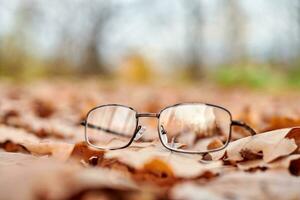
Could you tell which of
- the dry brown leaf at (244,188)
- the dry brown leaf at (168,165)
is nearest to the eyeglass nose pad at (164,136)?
the dry brown leaf at (168,165)

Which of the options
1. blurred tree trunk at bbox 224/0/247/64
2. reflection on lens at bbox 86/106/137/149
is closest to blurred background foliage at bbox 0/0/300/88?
blurred tree trunk at bbox 224/0/247/64

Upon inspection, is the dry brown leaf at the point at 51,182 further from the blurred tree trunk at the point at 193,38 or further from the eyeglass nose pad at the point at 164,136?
the blurred tree trunk at the point at 193,38

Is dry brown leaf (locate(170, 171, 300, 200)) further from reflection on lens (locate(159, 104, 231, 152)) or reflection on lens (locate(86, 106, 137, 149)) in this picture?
reflection on lens (locate(86, 106, 137, 149))

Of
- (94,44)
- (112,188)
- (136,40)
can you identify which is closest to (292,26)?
(136,40)

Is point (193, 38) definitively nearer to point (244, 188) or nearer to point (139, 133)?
point (139, 133)

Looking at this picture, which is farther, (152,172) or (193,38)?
(193,38)

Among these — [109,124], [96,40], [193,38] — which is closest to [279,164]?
[109,124]
